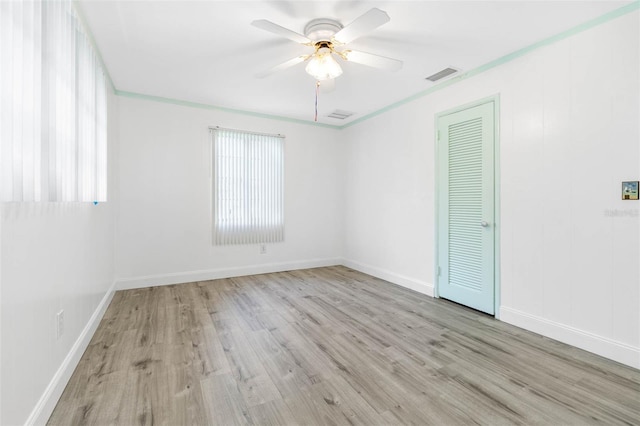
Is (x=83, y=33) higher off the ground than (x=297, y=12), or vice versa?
(x=297, y=12)

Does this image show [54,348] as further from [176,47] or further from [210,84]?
[210,84]

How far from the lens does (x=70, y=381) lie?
1.91 meters

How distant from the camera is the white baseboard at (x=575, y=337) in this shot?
2.14 m

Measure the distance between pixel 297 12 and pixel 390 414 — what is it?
9.25ft

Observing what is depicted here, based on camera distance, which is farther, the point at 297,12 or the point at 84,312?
the point at 84,312

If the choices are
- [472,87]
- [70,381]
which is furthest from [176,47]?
[472,87]

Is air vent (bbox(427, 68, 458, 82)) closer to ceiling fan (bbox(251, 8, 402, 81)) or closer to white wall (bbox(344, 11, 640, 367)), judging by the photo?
white wall (bbox(344, 11, 640, 367))

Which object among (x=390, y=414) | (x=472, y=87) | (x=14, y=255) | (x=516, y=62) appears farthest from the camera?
(x=472, y=87)

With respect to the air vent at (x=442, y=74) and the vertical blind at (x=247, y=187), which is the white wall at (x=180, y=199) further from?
the air vent at (x=442, y=74)

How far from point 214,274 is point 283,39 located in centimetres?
343

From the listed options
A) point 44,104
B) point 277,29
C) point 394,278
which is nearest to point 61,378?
point 44,104

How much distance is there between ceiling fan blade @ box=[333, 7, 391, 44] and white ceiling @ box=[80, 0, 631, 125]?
0.21m

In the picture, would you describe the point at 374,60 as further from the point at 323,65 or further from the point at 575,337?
the point at 575,337

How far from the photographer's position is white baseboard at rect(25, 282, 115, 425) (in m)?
1.47
